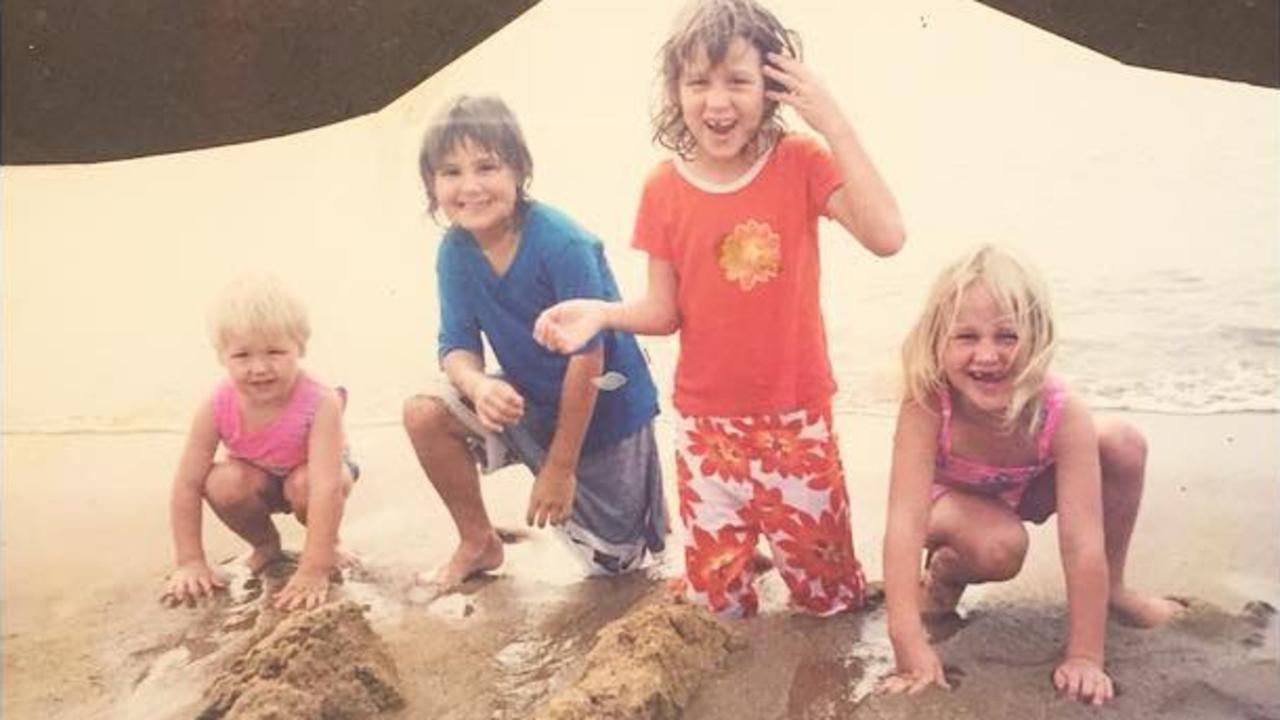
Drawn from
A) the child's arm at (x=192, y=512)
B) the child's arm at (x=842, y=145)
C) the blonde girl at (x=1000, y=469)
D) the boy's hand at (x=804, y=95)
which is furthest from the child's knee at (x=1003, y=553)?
the child's arm at (x=192, y=512)

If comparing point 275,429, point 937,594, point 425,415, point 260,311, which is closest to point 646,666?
point 937,594

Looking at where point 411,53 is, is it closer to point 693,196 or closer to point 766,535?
point 693,196

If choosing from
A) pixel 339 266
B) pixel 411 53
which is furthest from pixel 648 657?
pixel 411 53

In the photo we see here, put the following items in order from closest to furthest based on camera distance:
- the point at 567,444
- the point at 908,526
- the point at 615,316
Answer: the point at 908,526 → the point at 615,316 → the point at 567,444

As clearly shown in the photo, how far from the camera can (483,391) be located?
2.78 m

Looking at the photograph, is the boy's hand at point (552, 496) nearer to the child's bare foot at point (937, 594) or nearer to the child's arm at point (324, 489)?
the child's arm at point (324, 489)

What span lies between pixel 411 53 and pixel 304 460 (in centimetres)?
81

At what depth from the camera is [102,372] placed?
2.95m

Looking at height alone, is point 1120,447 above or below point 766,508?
above

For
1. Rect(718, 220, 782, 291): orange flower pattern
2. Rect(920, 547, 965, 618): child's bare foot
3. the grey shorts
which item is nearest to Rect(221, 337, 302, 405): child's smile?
the grey shorts

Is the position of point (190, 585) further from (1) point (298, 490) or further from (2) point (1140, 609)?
(2) point (1140, 609)

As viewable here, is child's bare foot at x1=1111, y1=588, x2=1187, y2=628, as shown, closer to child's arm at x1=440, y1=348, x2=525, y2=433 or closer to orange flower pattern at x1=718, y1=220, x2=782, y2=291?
orange flower pattern at x1=718, y1=220, x2=782, y2=291

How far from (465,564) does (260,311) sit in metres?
0.63

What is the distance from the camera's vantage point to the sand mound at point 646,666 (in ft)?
8.00
